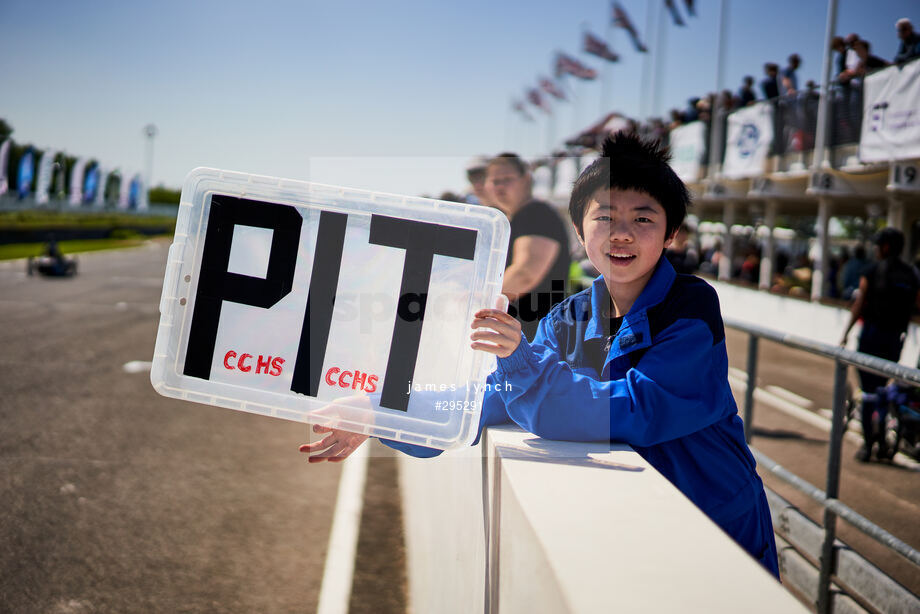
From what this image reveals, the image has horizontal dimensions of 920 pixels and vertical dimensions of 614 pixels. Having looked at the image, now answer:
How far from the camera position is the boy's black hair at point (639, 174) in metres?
1.93

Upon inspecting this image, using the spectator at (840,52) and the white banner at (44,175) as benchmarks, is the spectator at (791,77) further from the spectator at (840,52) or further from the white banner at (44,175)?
the white banner at (44,175)

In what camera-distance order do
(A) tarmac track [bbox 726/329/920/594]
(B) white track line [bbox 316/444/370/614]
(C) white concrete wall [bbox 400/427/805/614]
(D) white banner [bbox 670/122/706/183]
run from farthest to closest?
(D) white banner [bbox 670/122/706/183]
(A) tarmac track [bbox 726/329/920/594]
(B) white track line [bbox 316/444/370/614]
(C) white concrete wall [bbox 400/427/805/614]

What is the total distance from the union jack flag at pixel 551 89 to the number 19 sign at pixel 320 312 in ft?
133

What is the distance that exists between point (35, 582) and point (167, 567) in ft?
2.13

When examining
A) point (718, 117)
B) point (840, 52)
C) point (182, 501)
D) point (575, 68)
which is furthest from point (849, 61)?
point (575, 68)

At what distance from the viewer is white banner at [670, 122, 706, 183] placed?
23625 millimetres

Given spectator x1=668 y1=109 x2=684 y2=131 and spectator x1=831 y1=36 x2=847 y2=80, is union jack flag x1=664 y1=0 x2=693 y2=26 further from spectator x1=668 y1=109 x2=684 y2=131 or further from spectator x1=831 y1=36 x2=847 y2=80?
spectator x1=831 y1=36 x2=847 y2=80

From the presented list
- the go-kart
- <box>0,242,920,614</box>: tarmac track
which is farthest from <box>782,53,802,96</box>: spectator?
the go-kart

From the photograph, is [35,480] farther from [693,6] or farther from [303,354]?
[693,6]

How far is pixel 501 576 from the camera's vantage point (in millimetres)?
1561

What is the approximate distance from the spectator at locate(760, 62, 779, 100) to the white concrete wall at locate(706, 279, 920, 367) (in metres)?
4.93

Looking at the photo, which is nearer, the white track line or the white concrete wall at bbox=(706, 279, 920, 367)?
the white track line

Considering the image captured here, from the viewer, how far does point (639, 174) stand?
1.92 meters

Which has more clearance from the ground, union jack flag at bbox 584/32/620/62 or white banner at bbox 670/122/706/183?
union jack flag at bbox 584/32/620/62
